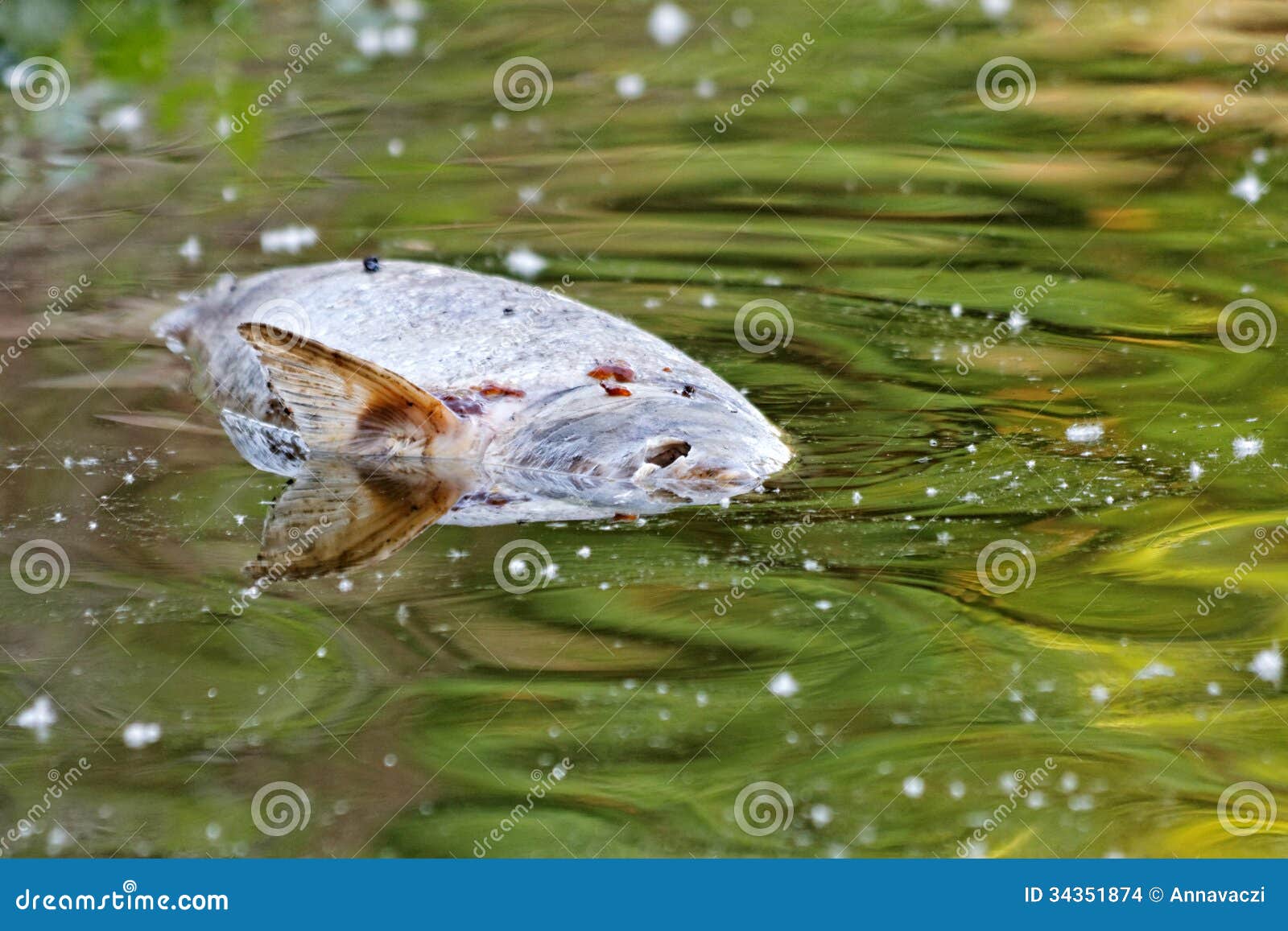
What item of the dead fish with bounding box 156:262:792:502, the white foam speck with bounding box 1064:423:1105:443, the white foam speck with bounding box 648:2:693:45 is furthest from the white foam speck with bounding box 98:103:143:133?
the white foam speck with bounding box 1064:423:1105:443

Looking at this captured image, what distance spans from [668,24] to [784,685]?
8129 mm

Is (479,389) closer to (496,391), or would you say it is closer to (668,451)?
(496,391)

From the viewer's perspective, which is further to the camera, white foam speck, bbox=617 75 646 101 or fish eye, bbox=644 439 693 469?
white foam speck, bbox=617 75 646 101

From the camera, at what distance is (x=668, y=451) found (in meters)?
4.51

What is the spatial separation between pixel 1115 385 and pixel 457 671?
2688 millimetres

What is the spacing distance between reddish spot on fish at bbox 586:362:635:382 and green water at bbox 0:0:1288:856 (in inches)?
20.5

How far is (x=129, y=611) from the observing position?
13.0 ft

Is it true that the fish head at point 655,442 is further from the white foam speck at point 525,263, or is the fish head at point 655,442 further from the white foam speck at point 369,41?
the white foam speck at point 369,41

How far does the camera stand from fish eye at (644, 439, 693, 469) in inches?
177

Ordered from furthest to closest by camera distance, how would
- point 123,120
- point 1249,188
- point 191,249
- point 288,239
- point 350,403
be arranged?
1. point 123,120
2. point 1249,188
3. point 288,239
4. point 191,249
5. point 350,403

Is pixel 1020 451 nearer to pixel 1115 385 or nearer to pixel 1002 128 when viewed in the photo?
pixel 1115 385

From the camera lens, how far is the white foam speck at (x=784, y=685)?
3566 millimetres

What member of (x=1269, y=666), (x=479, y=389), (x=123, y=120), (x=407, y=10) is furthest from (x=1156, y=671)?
(x=407, y=10)

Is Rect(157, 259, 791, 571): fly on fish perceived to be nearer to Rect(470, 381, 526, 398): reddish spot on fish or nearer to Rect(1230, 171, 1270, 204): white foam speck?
Rect(470, 381, 526, 398): reddish spot on fish
